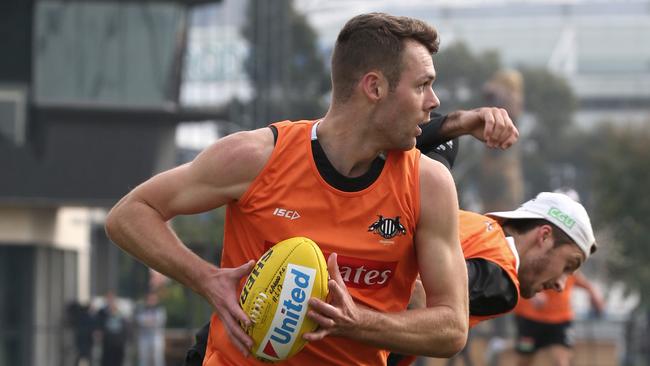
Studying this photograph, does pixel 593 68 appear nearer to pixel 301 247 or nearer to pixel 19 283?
pixel 19 283

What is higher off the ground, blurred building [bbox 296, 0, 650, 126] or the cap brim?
the cap brim

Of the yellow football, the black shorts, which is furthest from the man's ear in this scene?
the black shorts

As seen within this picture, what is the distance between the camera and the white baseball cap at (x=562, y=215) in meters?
7.67

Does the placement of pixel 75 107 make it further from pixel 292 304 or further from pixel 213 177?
pixel 292 304

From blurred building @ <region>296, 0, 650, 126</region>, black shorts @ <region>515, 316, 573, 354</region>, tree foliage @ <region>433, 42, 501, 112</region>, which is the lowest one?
blurred building @ <region>296, 0, 650, 126</region>

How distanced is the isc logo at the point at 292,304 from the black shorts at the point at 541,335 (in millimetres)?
10112

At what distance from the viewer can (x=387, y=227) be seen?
540 centimetres

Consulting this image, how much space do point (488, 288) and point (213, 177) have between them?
1795mm

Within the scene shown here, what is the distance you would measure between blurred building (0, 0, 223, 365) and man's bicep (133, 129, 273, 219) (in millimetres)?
27945

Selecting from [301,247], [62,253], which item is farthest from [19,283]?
[301,247]

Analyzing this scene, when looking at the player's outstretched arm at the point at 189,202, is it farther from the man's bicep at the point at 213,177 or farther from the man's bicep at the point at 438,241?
the man's bicep at the point at 438,241

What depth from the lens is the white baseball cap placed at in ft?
25.2

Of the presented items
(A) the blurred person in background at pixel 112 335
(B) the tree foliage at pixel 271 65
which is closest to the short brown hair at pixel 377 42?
(A) the blurred person in background at pixel 112 335

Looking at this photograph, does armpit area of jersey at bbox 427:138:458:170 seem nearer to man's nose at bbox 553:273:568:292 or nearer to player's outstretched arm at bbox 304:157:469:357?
man's nose at bbox 553:273:568:292
